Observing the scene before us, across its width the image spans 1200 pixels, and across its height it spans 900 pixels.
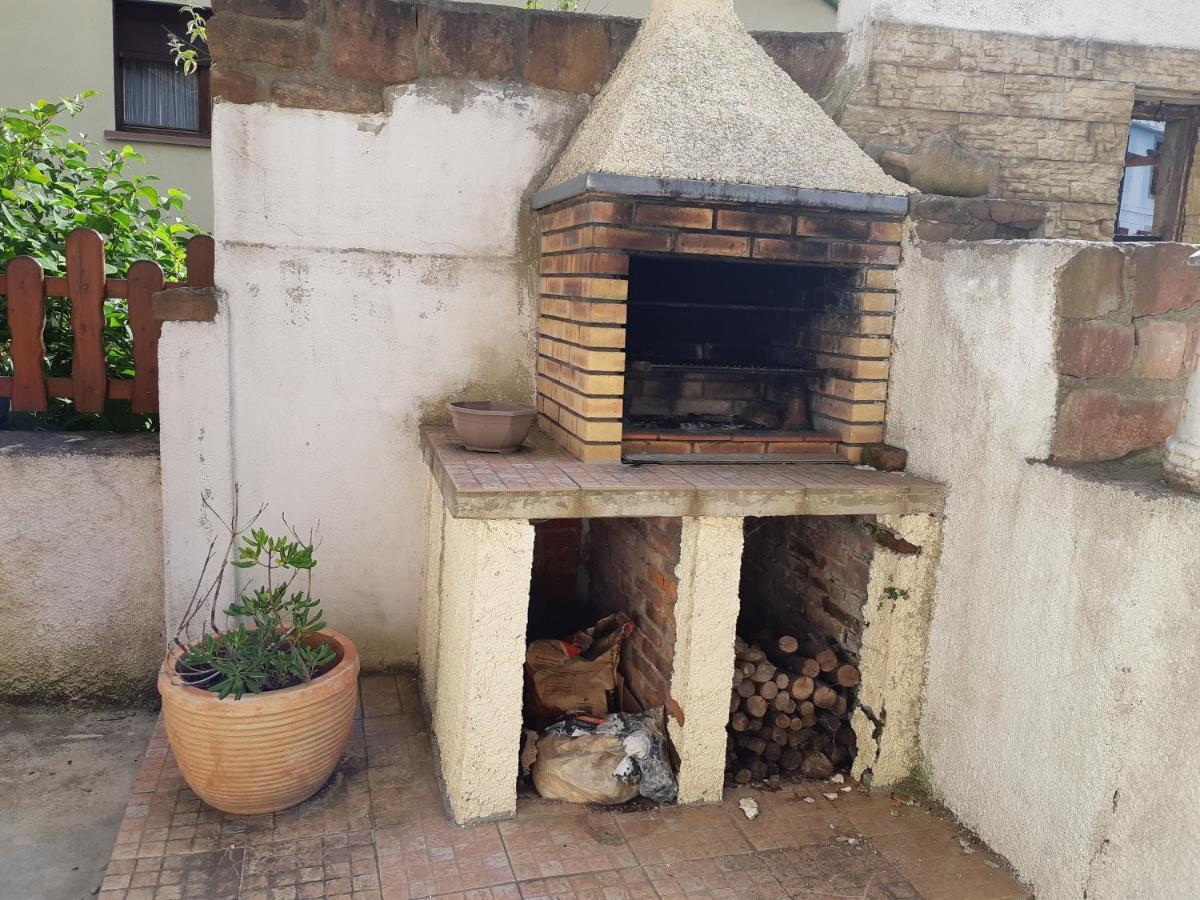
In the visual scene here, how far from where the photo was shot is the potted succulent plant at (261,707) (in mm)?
3189

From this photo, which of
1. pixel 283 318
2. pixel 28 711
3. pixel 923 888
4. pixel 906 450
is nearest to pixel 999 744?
pixel 923 888

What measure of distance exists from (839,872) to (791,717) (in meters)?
0.74

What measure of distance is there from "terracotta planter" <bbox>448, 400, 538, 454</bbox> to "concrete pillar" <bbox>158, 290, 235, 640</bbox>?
1.11 m

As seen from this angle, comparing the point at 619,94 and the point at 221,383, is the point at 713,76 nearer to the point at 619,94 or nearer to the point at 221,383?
the point at 619,94

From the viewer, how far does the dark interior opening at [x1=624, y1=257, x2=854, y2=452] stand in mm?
4230

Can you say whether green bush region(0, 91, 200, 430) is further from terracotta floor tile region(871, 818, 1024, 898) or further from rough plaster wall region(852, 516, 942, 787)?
terracotta floor tile region(871, 818, 1024, 898)

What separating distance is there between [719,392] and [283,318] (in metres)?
2.01

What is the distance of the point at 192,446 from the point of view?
407 centimetres

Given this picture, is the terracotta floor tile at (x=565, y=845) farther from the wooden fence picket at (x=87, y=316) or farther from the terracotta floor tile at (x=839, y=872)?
the wooden fence picket at (x=87, y=316)

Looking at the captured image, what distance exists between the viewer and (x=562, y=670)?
4.02m

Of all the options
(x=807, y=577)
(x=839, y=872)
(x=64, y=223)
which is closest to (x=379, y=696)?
(x=807, y=577)

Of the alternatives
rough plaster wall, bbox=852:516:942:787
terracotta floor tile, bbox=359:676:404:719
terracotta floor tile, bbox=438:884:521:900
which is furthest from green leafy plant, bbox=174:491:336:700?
rough plaster wall, bbox=852:516:942:787

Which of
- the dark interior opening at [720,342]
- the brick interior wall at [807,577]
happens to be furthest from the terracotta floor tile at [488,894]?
the dark interior opening at [720,342]

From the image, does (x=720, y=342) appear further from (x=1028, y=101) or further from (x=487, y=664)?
(x=487, y=664)
